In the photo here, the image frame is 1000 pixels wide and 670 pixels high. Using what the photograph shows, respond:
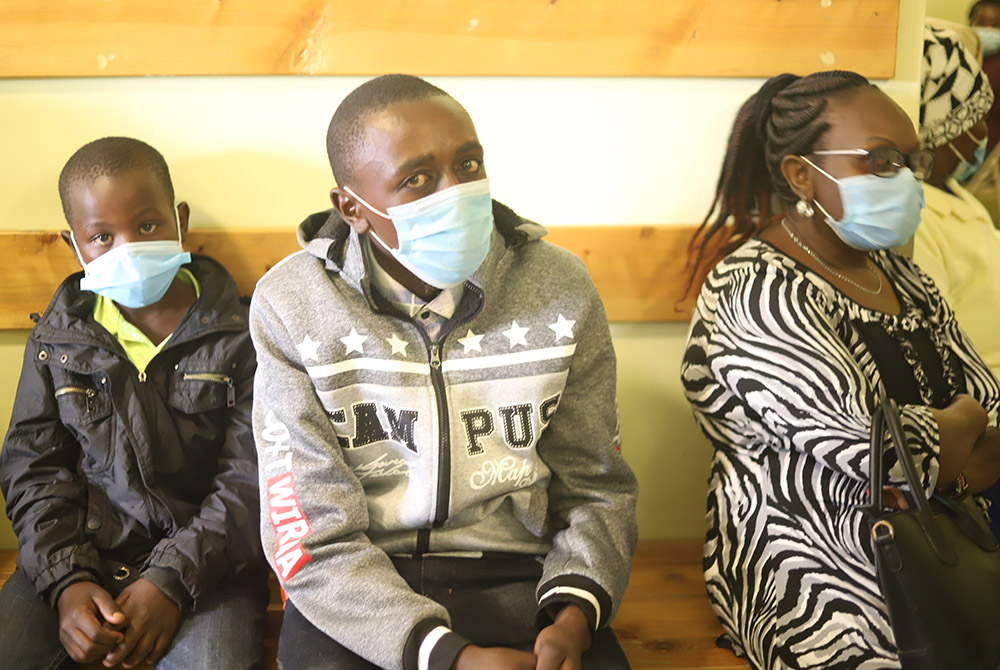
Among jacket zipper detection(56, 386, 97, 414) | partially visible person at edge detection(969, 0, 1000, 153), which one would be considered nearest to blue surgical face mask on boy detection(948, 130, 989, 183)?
partially visible person at edge detection(969, 0, 1000, 153)

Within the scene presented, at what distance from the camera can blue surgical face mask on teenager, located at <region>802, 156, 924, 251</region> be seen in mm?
1655

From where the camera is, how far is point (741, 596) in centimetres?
165

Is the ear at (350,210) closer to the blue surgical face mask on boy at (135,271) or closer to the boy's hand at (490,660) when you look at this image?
the blue surgical face mask on boy at (135,271)

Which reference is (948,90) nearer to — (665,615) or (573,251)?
(573,251)

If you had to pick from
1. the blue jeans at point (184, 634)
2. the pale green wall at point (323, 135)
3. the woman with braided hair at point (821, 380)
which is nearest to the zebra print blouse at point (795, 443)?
the woman with braided hair at point (821, 380)

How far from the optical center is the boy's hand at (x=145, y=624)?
149 centimetres

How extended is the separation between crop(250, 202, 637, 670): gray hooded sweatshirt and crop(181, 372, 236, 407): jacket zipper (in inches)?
11.2

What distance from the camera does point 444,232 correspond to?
1401mm

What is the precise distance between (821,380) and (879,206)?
0.41 m

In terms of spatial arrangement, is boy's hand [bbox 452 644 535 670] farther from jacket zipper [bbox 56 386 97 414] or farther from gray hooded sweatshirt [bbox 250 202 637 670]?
jacket zipper [bbox 56 386 97 414]

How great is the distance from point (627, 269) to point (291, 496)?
3.43 ft

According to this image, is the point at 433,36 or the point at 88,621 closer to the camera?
the point at 88,621

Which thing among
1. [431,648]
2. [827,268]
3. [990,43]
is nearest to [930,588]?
[827,268]

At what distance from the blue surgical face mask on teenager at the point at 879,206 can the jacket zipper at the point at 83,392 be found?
163 centimetres
